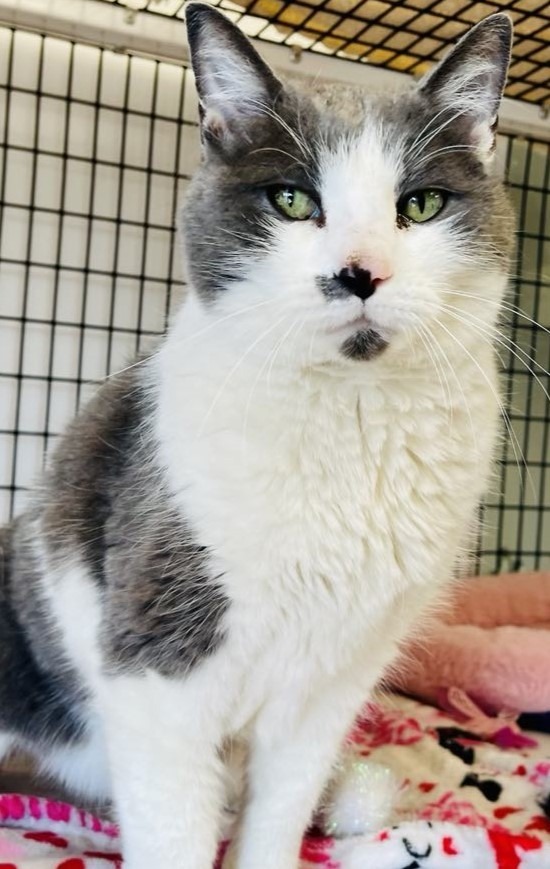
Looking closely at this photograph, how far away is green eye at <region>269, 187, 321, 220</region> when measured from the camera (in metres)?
0.71

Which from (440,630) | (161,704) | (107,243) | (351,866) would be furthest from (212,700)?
(107,243)

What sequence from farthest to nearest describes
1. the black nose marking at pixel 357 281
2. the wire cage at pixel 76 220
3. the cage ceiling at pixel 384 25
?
the wire cage at pixel 76 220, the cage ceiling at pixel 384 25, the black nose marking at pixel 357 281

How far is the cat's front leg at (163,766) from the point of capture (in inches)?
30.2

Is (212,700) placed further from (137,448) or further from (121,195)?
(121,195)

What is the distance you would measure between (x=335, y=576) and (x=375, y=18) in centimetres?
106

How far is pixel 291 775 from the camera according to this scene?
0.88 m

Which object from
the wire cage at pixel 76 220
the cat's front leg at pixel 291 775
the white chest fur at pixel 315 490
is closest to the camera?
the white chest fur at pixel 315 490

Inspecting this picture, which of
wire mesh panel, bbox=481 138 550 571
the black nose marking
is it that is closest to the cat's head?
the black nose marking

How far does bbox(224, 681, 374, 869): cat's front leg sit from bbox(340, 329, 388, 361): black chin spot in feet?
1.22

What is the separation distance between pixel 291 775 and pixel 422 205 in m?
0.61

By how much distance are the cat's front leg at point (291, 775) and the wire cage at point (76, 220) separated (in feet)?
2.41

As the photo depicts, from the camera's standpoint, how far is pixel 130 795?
2.56 ft

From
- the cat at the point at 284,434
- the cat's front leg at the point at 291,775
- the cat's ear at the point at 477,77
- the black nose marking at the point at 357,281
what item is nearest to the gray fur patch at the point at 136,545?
the cat at the point at 284,434

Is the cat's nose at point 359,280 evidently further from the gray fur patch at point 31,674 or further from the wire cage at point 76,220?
the wire cage at point 76,220
